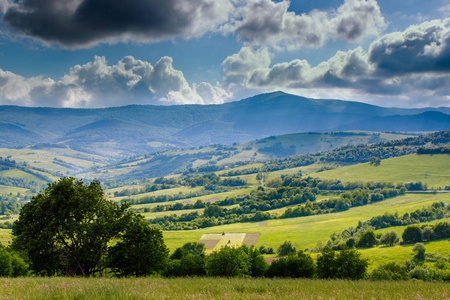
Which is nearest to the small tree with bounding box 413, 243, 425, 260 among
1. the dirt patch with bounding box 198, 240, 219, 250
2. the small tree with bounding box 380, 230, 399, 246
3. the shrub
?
the small tree with bounding box 380, 230, 399, 246

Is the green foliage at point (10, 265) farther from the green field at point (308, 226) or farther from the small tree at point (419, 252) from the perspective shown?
the small tree at point (419, 252)

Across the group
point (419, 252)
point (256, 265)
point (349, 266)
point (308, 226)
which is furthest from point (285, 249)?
point (349, 266)

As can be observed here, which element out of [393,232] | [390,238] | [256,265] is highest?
[256,265]

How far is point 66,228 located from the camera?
31250 mm

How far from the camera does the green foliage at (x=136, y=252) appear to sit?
115 ft

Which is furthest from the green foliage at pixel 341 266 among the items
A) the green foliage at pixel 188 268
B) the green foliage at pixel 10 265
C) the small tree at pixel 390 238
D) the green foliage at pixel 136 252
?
the small tree at pixel 390 238

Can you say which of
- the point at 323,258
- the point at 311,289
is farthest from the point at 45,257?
the point at 323,258

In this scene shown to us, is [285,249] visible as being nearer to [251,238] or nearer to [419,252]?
[251,238]

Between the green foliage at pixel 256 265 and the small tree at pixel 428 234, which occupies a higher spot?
the green foliage at pixel 256 265

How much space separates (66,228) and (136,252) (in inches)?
338

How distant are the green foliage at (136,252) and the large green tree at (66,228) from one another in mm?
1657

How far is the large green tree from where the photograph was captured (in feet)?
103

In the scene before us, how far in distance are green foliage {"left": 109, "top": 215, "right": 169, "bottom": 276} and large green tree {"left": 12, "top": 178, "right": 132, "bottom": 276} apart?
1.66 m

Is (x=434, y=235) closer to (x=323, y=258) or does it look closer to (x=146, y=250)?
(x=323, y=258)
